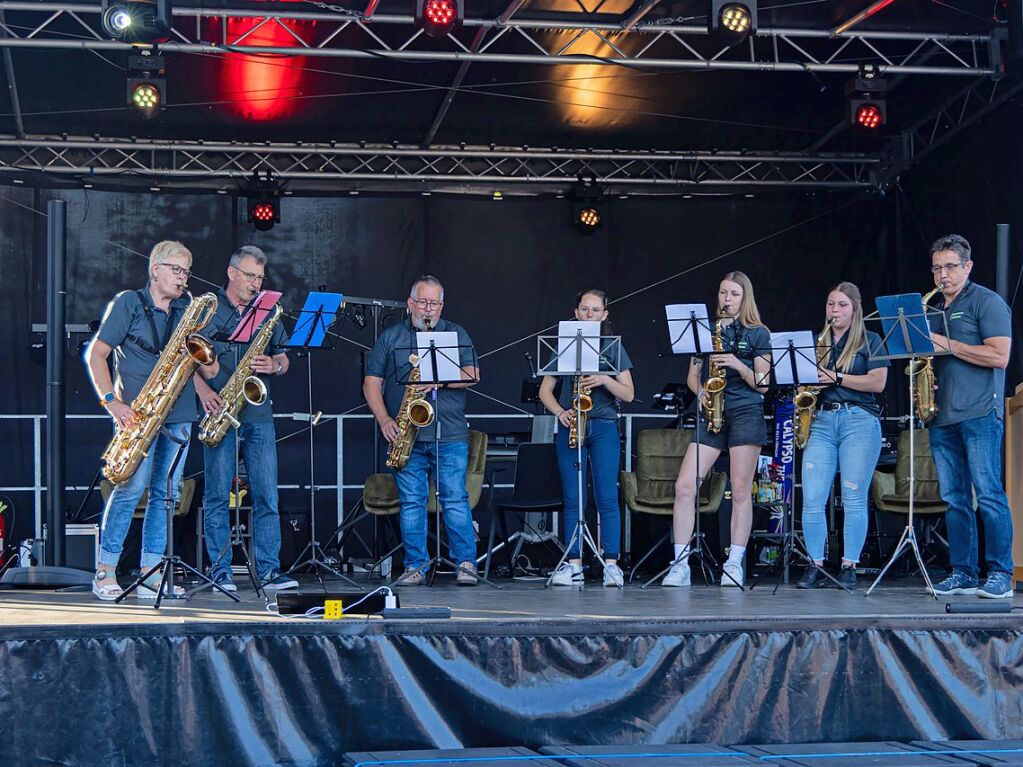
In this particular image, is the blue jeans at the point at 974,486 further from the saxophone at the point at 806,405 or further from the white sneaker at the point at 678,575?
the white sneaker at the point at 678,575

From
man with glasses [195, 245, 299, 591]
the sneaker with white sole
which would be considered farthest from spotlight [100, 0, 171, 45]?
the sneaker with white sole

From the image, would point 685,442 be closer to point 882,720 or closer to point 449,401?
point 449,401

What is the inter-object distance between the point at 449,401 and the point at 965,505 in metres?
2.96

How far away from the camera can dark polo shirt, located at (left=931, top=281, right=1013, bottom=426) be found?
20.9 feet

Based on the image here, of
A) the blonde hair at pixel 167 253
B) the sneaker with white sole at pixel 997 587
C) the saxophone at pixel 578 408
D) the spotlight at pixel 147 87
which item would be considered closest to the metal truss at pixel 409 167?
the spotlight at pixel 147 87

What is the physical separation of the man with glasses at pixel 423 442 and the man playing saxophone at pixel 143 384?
1332mm

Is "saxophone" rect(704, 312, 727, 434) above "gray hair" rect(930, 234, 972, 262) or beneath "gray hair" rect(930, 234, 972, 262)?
beneath

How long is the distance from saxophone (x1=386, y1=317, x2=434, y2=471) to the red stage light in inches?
184

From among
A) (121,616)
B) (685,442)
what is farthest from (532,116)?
(121,616)

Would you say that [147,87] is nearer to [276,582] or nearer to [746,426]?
[276,582]

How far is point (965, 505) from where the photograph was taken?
258 inches

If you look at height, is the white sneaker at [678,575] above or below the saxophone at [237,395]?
below

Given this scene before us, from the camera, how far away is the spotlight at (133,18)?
8109 millimetres

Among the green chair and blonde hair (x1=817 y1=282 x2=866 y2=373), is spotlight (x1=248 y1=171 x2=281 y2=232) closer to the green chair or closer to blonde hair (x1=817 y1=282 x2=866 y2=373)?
the green chair
